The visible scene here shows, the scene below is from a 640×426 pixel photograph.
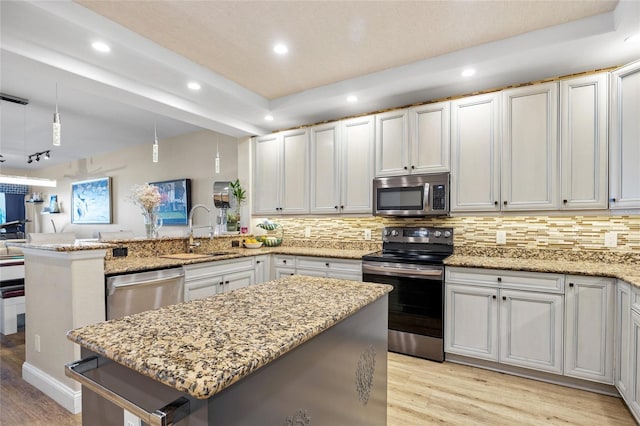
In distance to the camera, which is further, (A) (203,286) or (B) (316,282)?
(A) (203,286)

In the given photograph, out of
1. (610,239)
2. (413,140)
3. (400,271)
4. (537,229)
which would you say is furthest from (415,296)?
(610,239)

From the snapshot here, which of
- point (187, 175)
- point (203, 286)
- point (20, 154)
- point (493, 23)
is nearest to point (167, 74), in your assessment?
point (203, 286)

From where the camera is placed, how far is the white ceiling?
204cm

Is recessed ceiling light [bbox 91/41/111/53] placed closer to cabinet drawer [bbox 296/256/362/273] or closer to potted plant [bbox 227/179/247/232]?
potted plant [bbox 227/179/247/232]

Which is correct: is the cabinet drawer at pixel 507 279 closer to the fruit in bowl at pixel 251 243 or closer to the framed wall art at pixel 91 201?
the fruit in bowl at pixel 251 243

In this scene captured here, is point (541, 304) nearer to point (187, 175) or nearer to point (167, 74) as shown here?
point (167, 74)

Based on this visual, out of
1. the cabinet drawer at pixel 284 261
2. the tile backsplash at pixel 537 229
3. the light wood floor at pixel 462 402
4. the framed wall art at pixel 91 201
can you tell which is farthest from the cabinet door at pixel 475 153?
the framed wall art at pixel 91 201

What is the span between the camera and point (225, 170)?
4.99 m

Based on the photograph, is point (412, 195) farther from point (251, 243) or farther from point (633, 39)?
point (251, 243)

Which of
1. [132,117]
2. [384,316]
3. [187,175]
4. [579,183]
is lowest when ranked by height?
[384,316]

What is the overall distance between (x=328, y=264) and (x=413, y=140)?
158 cm

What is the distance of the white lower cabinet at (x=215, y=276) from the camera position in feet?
9.28

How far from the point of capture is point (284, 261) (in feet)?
12.1

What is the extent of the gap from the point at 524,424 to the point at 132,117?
218 inches
